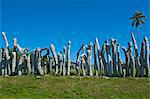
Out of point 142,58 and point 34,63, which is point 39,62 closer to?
point 34,63

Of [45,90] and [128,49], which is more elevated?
[128,49]

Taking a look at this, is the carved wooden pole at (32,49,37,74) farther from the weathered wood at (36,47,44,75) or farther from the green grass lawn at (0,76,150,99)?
the green grass lawn at (0,76,150,99)

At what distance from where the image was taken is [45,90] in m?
20.2

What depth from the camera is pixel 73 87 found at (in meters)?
20.6

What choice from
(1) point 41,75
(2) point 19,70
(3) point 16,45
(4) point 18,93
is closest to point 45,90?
(4) point 18,93

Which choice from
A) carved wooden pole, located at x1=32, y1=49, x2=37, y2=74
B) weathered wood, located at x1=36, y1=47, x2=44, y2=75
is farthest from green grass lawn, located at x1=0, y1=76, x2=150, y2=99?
carved wooden pole, located at x1=32, y1=49, x2=37, y2=74

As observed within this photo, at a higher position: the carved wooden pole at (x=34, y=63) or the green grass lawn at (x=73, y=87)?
the carved wooden pole at (x=34, y=63)

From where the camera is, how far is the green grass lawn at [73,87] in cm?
1962

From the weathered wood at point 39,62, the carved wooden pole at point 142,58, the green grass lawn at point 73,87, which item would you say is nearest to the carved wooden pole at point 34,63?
the weathered wood at point 39,62

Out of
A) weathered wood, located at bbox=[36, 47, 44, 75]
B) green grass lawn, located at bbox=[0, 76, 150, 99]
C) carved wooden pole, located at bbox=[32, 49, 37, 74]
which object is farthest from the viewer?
carved wooden pole, located at bbox=[32, 49, 37, 74]

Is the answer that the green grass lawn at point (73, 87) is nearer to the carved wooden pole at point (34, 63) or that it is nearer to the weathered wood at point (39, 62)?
the weathered wood at point (39, 62)

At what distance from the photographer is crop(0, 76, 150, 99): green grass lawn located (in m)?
19.6

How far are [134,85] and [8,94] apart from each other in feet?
25.7

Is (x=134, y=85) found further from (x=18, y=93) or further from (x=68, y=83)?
(x=18, y=93)
